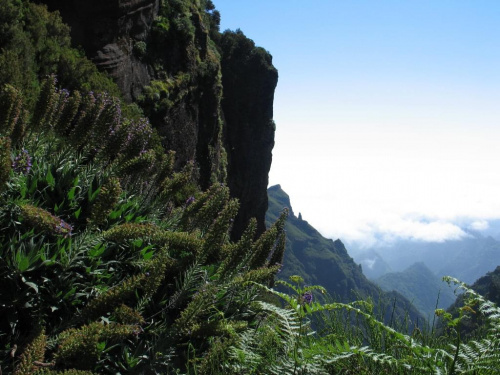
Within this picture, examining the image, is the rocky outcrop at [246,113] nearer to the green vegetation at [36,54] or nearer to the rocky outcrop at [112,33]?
the rocky outcrop at [112,33]

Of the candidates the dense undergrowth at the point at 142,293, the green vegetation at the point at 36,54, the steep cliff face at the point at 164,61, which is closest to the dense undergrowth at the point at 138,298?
the dense undergrowth at the point at 142,293

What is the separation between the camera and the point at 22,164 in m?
4.04

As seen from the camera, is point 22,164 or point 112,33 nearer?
point 22,164

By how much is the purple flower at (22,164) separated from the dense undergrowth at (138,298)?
0.02 metres

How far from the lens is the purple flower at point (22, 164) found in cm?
404

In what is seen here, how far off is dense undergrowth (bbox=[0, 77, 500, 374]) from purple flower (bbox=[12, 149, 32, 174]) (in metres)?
0.02

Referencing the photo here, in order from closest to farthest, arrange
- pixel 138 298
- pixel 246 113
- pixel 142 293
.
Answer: pixel 138 298
pixel 142 293
pixel 246 113

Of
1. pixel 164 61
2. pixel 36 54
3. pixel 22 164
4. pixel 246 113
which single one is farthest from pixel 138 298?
pixel 246 113

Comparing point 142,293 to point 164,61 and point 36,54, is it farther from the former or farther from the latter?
point 164,61

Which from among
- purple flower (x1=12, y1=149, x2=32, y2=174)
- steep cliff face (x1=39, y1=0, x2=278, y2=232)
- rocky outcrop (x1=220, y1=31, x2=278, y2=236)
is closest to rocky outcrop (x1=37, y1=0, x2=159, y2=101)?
steep cliff face (x1=39, y1=0, x2=278, y2=232)

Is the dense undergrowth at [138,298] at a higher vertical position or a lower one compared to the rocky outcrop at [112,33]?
lower

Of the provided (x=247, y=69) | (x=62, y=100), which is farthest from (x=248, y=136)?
(x=62, y=100)

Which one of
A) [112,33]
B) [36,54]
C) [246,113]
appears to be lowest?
[36,54]

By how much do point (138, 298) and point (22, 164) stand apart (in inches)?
75.7
